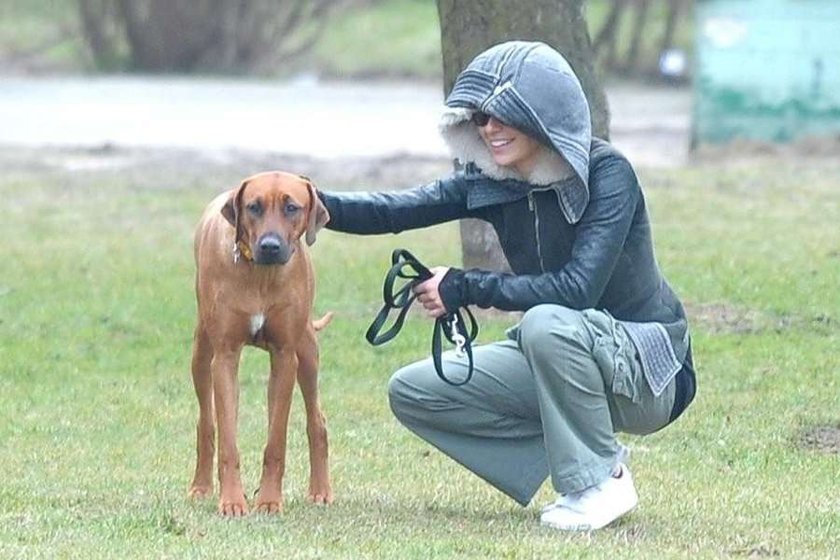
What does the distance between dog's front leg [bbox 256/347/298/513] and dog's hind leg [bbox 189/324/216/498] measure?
0.36 metres

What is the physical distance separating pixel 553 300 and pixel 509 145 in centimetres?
49

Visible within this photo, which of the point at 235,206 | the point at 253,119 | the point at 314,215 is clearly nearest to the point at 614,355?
the point at 314,215

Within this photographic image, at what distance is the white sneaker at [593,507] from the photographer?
6.21 metres

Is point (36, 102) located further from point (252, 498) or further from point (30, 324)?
point (252, 498)

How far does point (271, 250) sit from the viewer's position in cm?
609

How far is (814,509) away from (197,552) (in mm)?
2165

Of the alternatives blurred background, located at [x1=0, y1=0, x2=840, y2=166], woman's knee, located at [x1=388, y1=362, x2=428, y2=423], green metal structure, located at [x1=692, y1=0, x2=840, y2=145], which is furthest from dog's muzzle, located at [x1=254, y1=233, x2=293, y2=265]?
green metal structure, located at [x1=692, y1=0, x2=840, y2=145]

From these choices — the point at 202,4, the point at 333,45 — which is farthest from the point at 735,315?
the point at 333,45

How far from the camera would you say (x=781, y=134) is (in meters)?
19.3

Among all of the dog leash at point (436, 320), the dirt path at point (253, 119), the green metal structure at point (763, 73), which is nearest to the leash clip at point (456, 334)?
the dog leash at point (436, 320)

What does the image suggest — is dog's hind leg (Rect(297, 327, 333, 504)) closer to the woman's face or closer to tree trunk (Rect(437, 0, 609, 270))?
the woman's face

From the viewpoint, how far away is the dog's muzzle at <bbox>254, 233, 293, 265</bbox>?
609 cm

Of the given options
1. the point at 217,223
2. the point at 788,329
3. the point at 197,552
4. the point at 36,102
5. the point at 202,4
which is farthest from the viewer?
the point at 202,4

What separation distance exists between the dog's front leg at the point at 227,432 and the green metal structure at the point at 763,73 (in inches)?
521
